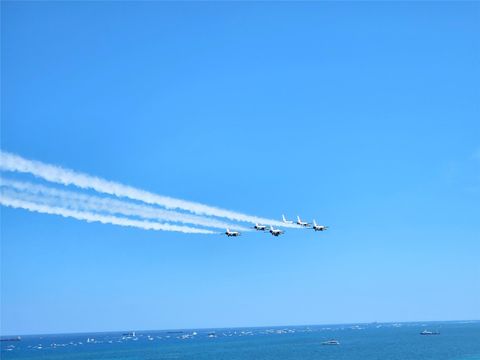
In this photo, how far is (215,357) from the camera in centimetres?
19312

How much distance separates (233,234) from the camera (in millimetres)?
88000

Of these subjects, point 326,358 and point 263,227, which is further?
point 326,358

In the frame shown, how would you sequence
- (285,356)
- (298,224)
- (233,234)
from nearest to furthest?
(233,234), (298,224), (285,356)

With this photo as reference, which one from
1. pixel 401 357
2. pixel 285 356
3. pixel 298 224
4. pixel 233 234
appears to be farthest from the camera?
pixel 285 356

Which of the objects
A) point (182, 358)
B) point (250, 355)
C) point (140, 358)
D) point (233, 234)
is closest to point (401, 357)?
point (250, 355)

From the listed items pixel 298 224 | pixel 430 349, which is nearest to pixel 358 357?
pixel 430 349

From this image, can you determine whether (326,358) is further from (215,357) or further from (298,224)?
(298,224)

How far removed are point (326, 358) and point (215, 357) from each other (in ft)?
144

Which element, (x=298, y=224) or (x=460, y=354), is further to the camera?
(x=460, y=354)

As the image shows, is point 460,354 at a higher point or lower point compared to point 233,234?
lower

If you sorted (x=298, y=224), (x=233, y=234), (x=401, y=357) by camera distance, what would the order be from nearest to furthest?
(x=233, y=234) → (x=298, y=224) → (x=401, y=357)

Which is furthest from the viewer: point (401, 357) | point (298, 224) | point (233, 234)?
point (401, 357)

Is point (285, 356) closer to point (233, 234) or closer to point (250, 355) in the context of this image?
point (250, 355)

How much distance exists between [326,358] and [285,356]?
1794cm
